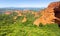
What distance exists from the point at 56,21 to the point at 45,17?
4.05 metres

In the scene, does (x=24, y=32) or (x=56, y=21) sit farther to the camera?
(x=56, y=21)

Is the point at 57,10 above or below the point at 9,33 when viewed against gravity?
above

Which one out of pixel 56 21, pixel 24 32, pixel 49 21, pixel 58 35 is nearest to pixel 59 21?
pixel 56 21

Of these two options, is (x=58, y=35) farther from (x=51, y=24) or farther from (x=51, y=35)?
(x=51, y=24)

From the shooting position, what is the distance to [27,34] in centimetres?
2442

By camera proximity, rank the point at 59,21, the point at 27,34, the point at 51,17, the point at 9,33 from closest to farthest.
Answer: the point at 27,34 < the point at 9,33 < the point at 59,21 < the point at 51,17

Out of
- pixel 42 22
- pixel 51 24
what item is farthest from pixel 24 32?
pixel 42 22

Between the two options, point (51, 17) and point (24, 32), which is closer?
point (24, 32)

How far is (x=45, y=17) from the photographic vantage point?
122 feet

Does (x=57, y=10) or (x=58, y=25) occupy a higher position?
(x=57, y=10)

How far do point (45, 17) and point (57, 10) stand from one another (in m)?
4.19

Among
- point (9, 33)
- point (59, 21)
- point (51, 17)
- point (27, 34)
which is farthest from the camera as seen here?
point (51, 17)

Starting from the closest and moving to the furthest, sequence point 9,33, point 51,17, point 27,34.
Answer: point 27,34 < point 9,33 < point 51,17

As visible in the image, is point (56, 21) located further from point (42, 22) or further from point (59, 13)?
point (42, 22)
